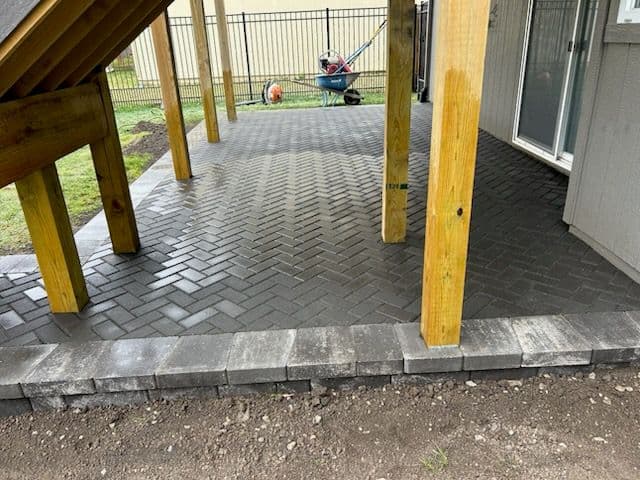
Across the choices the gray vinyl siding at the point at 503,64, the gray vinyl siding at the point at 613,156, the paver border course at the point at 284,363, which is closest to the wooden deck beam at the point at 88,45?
the paver border course at the point at 284,363

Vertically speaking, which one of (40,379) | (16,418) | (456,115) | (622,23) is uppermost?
(622,23)

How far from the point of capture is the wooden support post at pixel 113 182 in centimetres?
368

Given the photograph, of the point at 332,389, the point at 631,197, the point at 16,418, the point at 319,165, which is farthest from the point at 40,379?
the point at 319,165

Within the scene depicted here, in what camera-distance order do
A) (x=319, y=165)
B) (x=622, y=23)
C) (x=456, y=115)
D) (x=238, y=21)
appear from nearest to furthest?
(x=456, y=115) → (x=622, y=23) → (x=319, y=165) → (x=238, y=21)

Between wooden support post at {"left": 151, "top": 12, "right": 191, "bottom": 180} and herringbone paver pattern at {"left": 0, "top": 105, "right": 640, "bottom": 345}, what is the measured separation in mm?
324

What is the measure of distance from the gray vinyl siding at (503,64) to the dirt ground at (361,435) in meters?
5.28

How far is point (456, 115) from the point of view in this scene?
2199mm

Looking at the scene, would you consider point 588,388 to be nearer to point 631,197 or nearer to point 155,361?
point 631,197

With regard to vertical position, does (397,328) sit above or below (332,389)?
above

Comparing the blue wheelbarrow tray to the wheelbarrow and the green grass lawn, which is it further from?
the green grass lawn

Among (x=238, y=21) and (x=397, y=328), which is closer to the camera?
(x=397, y=328)

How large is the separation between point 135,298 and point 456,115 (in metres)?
2.47

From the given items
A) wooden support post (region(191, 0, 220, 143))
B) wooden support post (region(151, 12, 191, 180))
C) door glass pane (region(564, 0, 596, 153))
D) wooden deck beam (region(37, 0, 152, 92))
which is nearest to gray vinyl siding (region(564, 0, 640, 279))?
door glass pane (region(564, 0, 596, 153))

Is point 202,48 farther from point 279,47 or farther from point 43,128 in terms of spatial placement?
point 279,47
